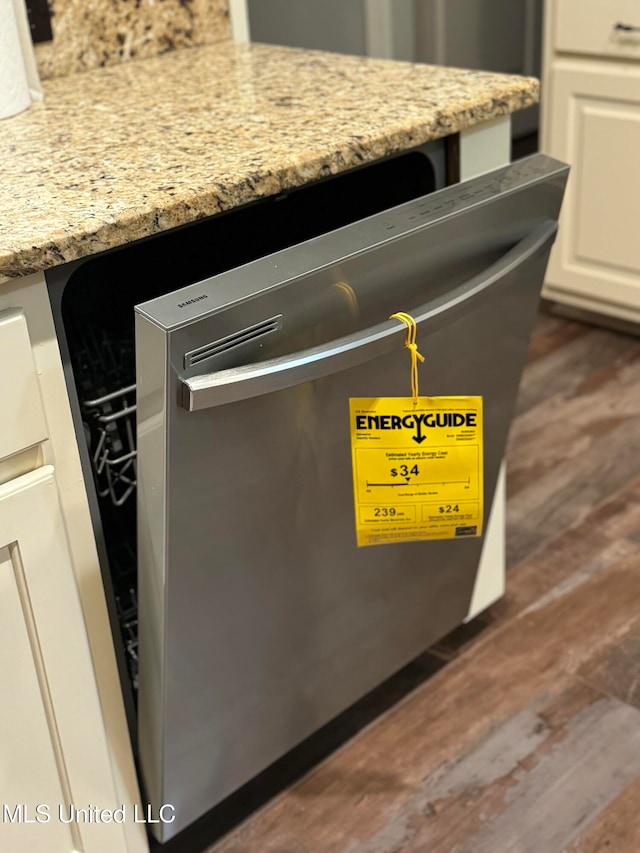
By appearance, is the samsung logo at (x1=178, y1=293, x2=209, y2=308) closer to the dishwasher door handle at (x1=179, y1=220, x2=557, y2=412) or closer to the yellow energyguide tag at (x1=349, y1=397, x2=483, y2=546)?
the dishwasher door handle at (x1=179, y1=220, x2=557, y2=412)

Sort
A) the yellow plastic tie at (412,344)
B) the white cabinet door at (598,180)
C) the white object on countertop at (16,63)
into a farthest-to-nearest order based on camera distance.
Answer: the white cabinet door at (598,180)
the white object on countertop at (16,63)
the yellow plastic tie at (412,344)

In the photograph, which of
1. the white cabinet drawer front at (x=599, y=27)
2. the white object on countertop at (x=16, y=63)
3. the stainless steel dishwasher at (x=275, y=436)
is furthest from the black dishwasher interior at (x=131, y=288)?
the white cabinet drawer front at (x=599, y=27)

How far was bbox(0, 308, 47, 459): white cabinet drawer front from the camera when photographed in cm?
78

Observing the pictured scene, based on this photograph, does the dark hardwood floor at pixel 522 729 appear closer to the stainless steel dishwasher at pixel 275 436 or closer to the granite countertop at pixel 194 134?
the stainless steel dishwasher at pixel 275 436

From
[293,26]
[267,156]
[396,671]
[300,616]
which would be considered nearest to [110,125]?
[267,156]

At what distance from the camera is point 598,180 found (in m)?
2.28

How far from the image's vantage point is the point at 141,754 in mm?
1103

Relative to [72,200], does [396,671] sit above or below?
below

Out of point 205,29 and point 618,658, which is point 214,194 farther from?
point 618,658

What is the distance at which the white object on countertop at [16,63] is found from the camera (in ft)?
3.60

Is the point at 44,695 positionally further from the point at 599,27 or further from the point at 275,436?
the point at 599,27

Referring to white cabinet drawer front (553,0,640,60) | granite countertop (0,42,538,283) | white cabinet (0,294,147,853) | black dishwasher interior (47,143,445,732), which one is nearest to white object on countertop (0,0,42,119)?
granite countertop (0,42,538,283)

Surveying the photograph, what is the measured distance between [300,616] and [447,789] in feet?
1.23

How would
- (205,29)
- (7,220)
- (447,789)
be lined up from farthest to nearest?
(205,29), (447,789), (7,220)
